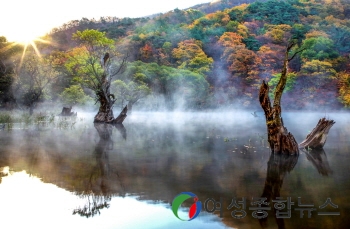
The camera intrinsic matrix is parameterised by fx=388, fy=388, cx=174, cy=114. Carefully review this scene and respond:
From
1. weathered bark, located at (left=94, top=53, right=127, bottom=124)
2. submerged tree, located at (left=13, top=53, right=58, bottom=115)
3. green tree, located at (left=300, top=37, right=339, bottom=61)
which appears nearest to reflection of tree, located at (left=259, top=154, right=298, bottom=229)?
weathered bark, located at (left=94, top=53, right=127, bottom=124)

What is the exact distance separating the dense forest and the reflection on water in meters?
20.1

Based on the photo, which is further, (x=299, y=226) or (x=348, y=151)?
(x=348, y=151)

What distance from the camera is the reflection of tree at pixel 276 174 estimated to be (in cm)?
730

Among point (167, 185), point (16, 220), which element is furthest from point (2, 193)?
point (167, 185)

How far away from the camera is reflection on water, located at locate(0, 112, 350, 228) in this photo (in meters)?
6.13

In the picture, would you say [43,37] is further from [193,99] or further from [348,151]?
[348,151]

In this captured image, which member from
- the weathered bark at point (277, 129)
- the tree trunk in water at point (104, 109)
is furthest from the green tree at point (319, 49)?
the weathered bark at point (277, 129)

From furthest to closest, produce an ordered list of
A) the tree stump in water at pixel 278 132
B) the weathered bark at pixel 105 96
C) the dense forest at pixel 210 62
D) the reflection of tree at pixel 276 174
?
the dense forest at pixel 210 62, the weathered bark at pixel 105 96, the tree stump in water at pixel 278 132, the reflection of tree at pixel 276 174

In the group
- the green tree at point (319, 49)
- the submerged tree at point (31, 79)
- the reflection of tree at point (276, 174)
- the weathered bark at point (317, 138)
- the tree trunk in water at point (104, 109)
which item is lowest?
the reflection of tree at point (276, 174)

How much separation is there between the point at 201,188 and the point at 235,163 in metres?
3.44

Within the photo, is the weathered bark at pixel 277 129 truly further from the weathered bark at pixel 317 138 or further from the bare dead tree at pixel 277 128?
the weathered bark at pixel 317 138

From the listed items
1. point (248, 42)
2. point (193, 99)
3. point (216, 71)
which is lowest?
point (193, 99)

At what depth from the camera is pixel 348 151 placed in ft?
46.0

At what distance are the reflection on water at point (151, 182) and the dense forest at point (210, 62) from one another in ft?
65.9
